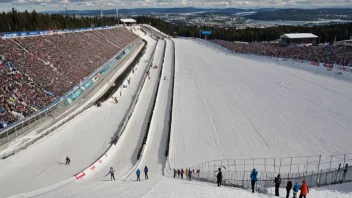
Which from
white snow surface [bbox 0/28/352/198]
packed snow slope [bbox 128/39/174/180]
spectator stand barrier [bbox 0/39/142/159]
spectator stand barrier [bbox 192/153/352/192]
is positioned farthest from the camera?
spectator stand barrier [bbox 0/39/142/159]

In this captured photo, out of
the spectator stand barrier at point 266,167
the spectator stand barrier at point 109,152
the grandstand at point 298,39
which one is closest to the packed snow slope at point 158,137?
the spectator stand barrier at point 109,152

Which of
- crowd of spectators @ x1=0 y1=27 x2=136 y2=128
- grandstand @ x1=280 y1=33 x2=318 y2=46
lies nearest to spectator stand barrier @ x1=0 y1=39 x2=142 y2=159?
crowd of spectators @ x1=0 y1=27 x2=136 y2=128

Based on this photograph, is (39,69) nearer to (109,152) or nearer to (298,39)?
(109,152)

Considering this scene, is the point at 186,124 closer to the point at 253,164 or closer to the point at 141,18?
the point at 253,164

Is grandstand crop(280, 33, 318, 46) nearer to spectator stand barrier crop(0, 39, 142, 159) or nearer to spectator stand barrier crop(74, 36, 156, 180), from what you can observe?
spectator stand barrier crop(74, 36, 156, 180)

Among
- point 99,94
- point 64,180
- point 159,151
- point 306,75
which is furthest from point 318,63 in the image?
point 64,180
